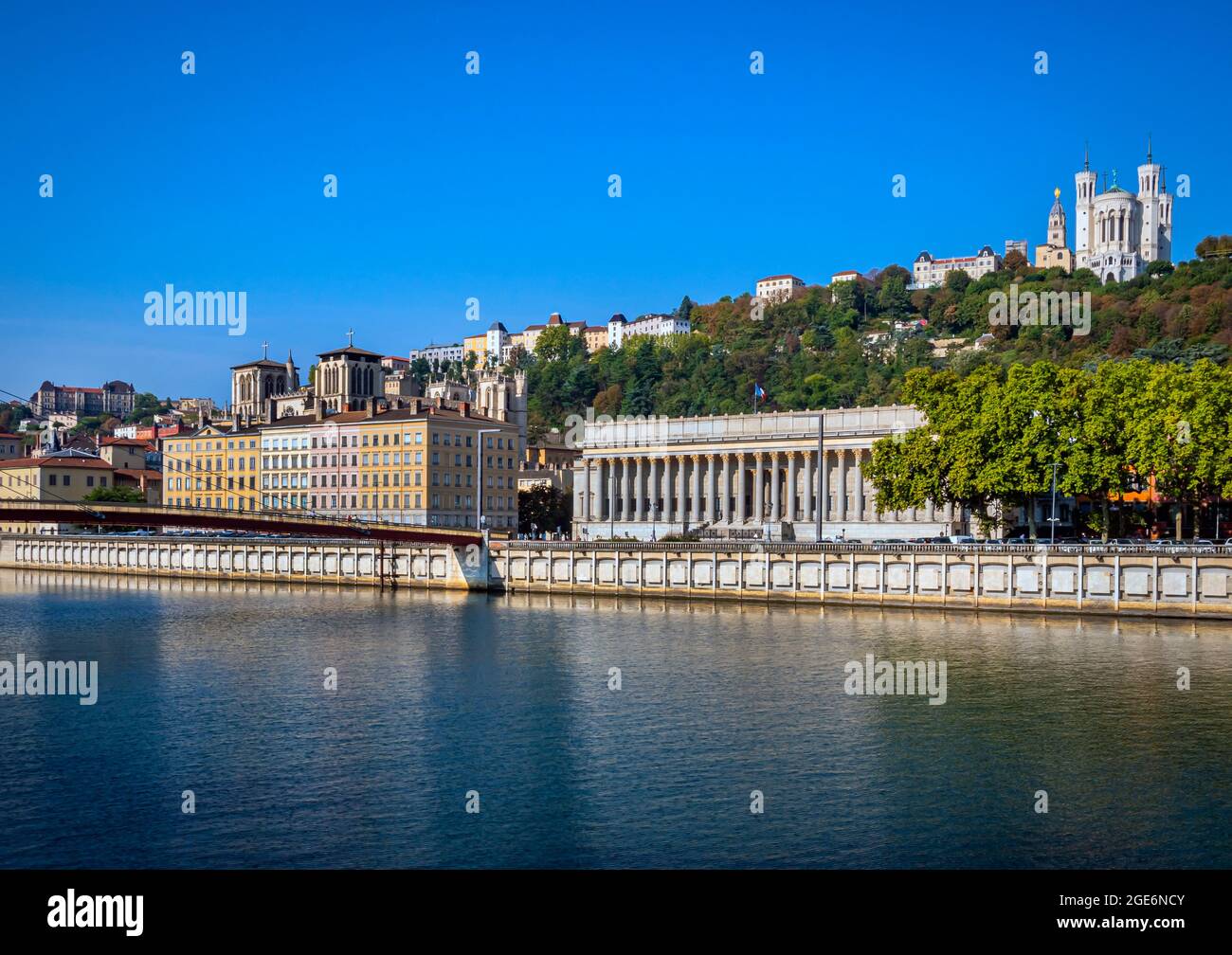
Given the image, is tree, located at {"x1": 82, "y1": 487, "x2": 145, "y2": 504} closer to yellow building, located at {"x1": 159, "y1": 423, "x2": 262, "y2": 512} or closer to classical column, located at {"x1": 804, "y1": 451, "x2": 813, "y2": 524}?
yellow building, located at {"x1": 159, "y1": 423, "x2": 262, "y2": 512}

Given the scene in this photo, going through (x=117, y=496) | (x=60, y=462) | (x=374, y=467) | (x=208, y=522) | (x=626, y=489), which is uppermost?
(x=60, y=462)

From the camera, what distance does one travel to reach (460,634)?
203 ft

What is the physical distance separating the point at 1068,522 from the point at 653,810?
82.2 meters

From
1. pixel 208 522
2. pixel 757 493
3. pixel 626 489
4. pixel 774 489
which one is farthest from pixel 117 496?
pixel 208 522

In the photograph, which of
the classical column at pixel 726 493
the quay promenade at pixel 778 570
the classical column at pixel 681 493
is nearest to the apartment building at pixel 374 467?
the classical column at pixel 681 493

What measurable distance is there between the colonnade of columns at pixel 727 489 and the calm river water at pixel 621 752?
61064 mm

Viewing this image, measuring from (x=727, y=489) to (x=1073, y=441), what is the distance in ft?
178

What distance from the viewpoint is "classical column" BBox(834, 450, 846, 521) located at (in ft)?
400

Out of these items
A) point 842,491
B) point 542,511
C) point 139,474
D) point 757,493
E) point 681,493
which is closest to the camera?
point 842,491

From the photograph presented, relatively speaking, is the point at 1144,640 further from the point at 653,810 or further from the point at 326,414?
the point at 326,414

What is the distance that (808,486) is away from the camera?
12431 centimetres

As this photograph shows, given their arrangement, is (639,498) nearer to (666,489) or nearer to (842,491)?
(666,489)
